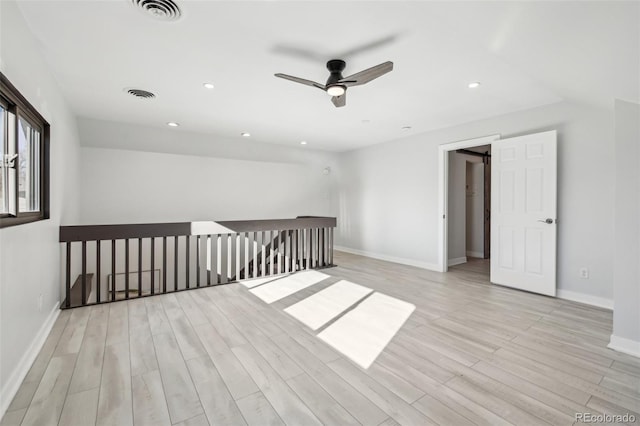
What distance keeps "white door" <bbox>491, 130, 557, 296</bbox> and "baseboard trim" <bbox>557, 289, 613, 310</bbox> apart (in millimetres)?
108

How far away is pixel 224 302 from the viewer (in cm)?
348

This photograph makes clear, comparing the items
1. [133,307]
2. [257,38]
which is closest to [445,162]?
[257,38]

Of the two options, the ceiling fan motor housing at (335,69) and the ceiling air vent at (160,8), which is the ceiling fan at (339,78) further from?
the ceiling air vent at (160,8)

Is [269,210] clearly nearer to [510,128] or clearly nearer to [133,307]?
[133,307]

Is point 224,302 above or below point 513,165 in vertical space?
below

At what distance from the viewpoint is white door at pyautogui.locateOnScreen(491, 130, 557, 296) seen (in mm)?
3738

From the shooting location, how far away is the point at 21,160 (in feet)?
7.70

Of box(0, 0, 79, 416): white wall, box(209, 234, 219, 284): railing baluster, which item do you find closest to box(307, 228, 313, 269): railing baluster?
box(209, 234, 219, 284): railing baluster

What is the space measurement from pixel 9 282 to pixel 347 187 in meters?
6.07

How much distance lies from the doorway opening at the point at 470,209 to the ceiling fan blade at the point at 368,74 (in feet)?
11.8

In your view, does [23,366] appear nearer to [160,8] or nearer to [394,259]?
[160,8]

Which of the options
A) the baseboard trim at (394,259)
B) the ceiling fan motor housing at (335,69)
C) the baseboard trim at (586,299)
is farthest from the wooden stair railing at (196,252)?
the baseboard trim at (586,299)

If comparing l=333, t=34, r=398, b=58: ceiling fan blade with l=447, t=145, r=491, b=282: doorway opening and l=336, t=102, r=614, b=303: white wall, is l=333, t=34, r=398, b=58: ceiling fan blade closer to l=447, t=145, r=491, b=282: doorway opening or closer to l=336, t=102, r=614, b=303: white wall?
l=336, t=102, r=614, b=303: white wall

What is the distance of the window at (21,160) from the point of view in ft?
6.39
